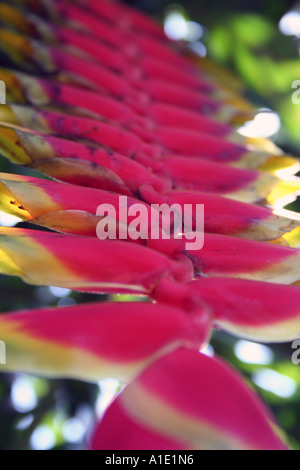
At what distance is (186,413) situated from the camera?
243 millimetres

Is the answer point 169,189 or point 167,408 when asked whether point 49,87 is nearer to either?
point 169,189

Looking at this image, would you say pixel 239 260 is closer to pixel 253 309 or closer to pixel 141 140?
pixel 253 309

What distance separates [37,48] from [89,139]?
0.81 feet

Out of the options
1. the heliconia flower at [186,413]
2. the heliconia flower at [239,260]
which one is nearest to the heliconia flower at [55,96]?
the heliconia flower at [239,260]

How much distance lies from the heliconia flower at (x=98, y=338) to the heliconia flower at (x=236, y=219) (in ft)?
0.47

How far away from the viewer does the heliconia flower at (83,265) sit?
0.33 meters

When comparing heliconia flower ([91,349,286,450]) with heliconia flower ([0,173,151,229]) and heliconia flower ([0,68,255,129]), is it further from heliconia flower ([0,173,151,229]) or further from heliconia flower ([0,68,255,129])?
heliconia flower ([0,68,255,129])

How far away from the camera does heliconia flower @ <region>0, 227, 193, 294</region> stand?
1.07 ft

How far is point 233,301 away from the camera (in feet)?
1.04

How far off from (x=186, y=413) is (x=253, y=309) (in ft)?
0.30

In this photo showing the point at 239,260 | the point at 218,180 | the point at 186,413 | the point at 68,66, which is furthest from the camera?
the point at 68,66

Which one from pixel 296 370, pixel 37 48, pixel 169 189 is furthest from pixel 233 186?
pixel 296 370

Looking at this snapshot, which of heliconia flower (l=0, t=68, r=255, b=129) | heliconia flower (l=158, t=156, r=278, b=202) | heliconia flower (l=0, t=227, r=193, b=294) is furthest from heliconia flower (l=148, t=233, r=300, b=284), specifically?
heliconia flower (l=0, t=68, r=255, b=129)

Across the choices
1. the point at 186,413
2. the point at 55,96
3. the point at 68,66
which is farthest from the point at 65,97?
the point at 186,413
